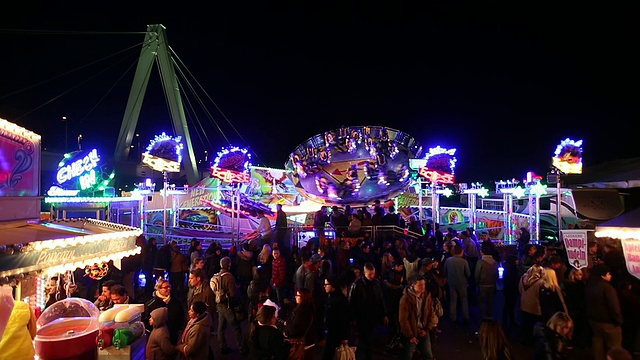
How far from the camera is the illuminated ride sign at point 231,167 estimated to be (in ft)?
52.3

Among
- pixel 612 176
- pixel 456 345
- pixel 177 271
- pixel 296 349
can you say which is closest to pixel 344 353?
pixel 296 349

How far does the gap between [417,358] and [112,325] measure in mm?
4377

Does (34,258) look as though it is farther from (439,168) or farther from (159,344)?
(439,168)

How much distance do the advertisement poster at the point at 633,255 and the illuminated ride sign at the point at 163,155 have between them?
13364 millimetres

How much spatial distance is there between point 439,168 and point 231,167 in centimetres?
858

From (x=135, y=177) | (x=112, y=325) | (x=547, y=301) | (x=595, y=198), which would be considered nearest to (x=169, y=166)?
(x=112, y=325)

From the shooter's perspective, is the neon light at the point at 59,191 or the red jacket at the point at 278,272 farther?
the neon light at the point at 59,191

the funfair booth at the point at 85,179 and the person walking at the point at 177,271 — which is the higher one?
the funfair booth at the point at 85,179

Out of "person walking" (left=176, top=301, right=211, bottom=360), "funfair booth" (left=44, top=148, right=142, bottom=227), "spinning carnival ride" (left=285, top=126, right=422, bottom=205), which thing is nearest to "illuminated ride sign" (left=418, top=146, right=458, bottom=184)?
"spinning carnival ride" (left=285, top=126, right=422, bottom=205)

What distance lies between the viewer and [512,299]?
297 inches

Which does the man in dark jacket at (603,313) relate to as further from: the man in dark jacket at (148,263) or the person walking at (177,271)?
the man in dark jacket at (148,263)

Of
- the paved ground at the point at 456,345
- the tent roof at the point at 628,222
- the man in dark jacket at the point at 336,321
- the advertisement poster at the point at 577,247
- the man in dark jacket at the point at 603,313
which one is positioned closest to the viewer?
the man in dark jacket at the point at 603,313

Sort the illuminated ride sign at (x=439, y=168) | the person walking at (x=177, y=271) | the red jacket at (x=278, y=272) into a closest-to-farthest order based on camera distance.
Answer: the red jacket at (x=278, y=272), the person walking at (x=177, y=271), the illuminated ride sign at (x=439, y=168)

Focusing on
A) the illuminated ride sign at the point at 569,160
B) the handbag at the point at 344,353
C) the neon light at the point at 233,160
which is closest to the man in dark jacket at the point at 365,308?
the handbag at the point at 344,353
